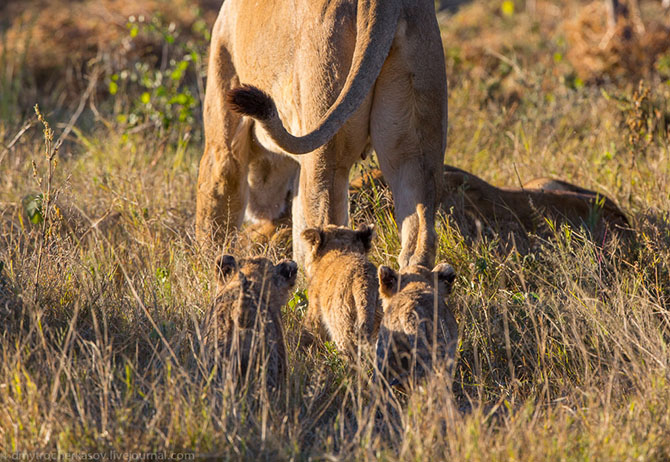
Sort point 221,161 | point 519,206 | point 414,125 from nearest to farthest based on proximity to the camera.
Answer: point 414,125, point 221,161, point 519,206

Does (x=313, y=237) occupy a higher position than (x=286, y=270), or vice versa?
(x=313, y=237)

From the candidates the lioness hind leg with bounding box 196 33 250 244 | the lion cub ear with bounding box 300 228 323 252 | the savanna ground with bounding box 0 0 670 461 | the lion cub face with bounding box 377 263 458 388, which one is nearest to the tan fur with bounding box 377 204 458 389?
the lion cub face with bounding box 377 263 458 388

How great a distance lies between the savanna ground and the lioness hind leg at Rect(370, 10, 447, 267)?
1.92ft

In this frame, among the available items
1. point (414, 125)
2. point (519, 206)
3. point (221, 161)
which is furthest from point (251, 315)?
point (519, 206)

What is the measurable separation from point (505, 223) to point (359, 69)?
2.13m

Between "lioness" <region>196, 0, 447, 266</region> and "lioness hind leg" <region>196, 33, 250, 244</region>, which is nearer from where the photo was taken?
"lioness" <region>196, 0, 447, 266</region>

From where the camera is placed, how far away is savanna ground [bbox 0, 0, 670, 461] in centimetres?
299

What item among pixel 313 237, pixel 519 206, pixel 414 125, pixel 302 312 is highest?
pixel 414 125

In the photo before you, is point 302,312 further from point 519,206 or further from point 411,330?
point 519,206

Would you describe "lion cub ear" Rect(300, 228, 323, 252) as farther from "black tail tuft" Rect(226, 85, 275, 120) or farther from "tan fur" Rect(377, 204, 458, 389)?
"black tail tuft" Rect(226, 85, 275, 120)

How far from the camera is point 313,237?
13.8ft

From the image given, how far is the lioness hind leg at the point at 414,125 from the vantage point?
3.98 meters

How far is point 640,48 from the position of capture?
33.9 ft

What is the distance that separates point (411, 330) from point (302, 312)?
1.19 meters
